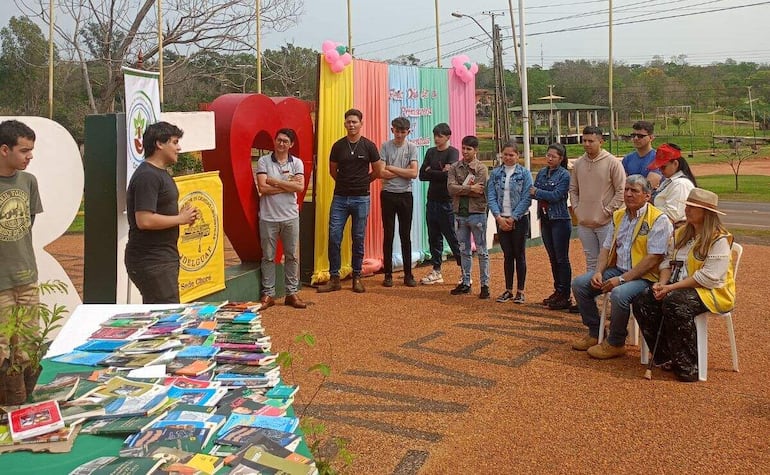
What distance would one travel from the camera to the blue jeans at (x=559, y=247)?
7621 mm

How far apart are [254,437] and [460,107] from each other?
Answer: 9.36 metres

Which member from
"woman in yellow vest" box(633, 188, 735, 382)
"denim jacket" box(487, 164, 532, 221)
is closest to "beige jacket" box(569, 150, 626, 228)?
"denim jacket" box(487, 164, 532, 221)

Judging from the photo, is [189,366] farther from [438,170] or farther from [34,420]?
[438,170]

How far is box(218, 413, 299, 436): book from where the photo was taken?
2.46m

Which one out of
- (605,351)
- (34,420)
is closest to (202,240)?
(605,351)

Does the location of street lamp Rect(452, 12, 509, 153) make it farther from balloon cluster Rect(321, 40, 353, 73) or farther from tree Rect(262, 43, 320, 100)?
balloon cluster Rect(321, 40, 353, 73)

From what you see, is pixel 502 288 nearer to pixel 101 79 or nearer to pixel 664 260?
pixel 664 260

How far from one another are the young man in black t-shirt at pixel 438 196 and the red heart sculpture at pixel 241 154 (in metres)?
1.49

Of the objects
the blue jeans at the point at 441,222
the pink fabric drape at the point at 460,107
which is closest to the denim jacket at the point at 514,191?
the blue jeans at the point at 441,222

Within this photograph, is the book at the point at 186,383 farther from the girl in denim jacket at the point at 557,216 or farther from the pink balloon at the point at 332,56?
the pink balloon at the point at 332,56

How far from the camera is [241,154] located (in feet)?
26.1

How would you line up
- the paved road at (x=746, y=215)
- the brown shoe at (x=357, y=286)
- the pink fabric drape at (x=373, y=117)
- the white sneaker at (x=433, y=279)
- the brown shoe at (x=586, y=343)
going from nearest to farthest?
the brown shoe at (x=586, y=343) → the brown shoe at (x=357, y=286) → the white sneaker at (x=433, y=279) → the pink fabric drape at (x=373, y=117) → the paved road at (x=746, y=215)

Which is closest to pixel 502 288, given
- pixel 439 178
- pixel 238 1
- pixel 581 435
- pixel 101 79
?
pixel 439 178

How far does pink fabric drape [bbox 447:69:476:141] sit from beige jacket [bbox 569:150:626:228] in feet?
13.4
